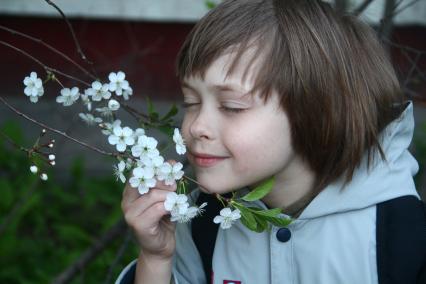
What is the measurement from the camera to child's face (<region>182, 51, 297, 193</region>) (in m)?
1.79

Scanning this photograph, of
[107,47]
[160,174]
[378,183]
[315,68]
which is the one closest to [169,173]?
[160,174]

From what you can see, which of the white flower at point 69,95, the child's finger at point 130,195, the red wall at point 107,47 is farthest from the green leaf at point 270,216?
the red wall at point 107,47

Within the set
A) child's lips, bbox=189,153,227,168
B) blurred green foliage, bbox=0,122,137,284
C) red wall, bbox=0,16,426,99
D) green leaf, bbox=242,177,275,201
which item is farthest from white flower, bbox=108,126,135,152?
red wall, bbox=0,16,426,99

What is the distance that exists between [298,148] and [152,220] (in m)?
0.44

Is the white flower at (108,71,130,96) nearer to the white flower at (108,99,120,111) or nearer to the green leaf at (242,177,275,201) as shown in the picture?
the white flower at (108,99,120,111)

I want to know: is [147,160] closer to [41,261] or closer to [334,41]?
[334,41]

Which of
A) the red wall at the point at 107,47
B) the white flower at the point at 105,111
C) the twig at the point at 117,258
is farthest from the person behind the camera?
the red wall at the point at 107,47

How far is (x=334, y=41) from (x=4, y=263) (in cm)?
246

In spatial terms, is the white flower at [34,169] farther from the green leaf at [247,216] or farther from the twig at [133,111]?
the green leaf at [247,216]

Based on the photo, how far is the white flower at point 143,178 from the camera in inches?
65.7

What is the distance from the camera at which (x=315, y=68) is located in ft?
6.16

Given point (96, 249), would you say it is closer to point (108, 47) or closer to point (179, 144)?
point (179, 144)

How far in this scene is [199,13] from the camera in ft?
16.7

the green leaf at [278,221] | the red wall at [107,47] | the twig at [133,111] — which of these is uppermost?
the red wall at [107,47]
